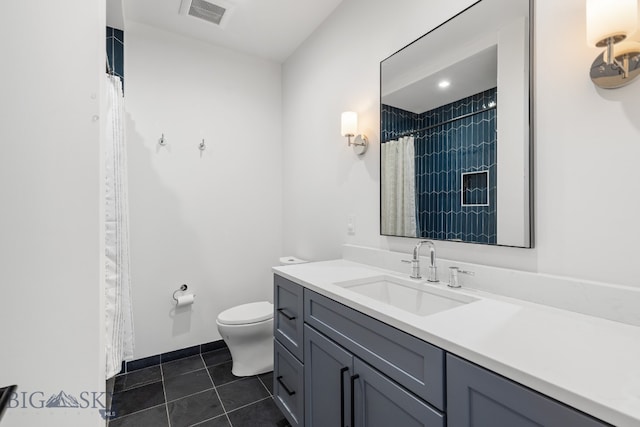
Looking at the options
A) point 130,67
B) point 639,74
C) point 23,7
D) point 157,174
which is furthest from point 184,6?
point 639,74

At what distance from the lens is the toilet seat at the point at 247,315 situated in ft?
6.93

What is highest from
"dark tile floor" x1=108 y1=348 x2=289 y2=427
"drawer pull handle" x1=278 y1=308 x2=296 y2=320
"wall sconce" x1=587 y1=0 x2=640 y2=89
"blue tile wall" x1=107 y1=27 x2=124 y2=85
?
"blue tile wall" x1=107 y1=27 x2=124 y2=85

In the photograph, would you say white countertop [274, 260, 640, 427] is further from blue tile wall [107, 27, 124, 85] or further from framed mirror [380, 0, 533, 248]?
blue tile wall [107, 27, 124, 85]

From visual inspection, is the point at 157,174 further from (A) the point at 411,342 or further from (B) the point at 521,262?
(B) the point at 521,262

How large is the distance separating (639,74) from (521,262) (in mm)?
685

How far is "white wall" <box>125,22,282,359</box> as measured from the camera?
2.32m

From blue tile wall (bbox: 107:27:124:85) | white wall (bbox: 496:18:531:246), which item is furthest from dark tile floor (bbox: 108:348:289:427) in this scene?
blue tile wall (bbox: 107:27:124:85)

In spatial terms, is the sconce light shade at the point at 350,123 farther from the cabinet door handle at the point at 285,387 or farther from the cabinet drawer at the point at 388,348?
the cabinet door handle at the point at 285,387

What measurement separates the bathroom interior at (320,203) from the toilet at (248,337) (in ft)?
0.31

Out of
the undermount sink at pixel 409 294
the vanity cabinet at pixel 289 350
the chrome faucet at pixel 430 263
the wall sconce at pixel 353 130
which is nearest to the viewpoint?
the undermount sink at pixel 409 294

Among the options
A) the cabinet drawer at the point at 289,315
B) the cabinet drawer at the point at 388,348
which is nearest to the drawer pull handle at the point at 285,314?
the cabinet drawer at the point at 289,315

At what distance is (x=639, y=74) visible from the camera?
0.88 metres

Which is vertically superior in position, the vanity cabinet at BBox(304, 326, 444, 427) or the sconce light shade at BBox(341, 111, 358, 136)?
the sconce light shade at BBox(341, 111, 358, 136)

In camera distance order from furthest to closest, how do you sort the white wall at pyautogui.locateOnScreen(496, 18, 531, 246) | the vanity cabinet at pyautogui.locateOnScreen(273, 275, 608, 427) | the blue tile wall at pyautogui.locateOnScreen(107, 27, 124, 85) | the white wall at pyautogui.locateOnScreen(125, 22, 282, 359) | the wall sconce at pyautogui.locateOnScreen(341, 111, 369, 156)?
the white wall at pyautogui.locateOnScreen(125, 22, 282, 359) → the blue tile wall at pyautogui.locateOnScreen(107, 27, 124, 85) → the wall sconce at pyautogui.locateOnScreen(341, 111, 369, 156) → the white wall at pyautogui.locateOnScreen(496, 18, 531, 246) → the vanity cabinet at pyautogui.locateOnScreen(273, 275, 608, 427)
